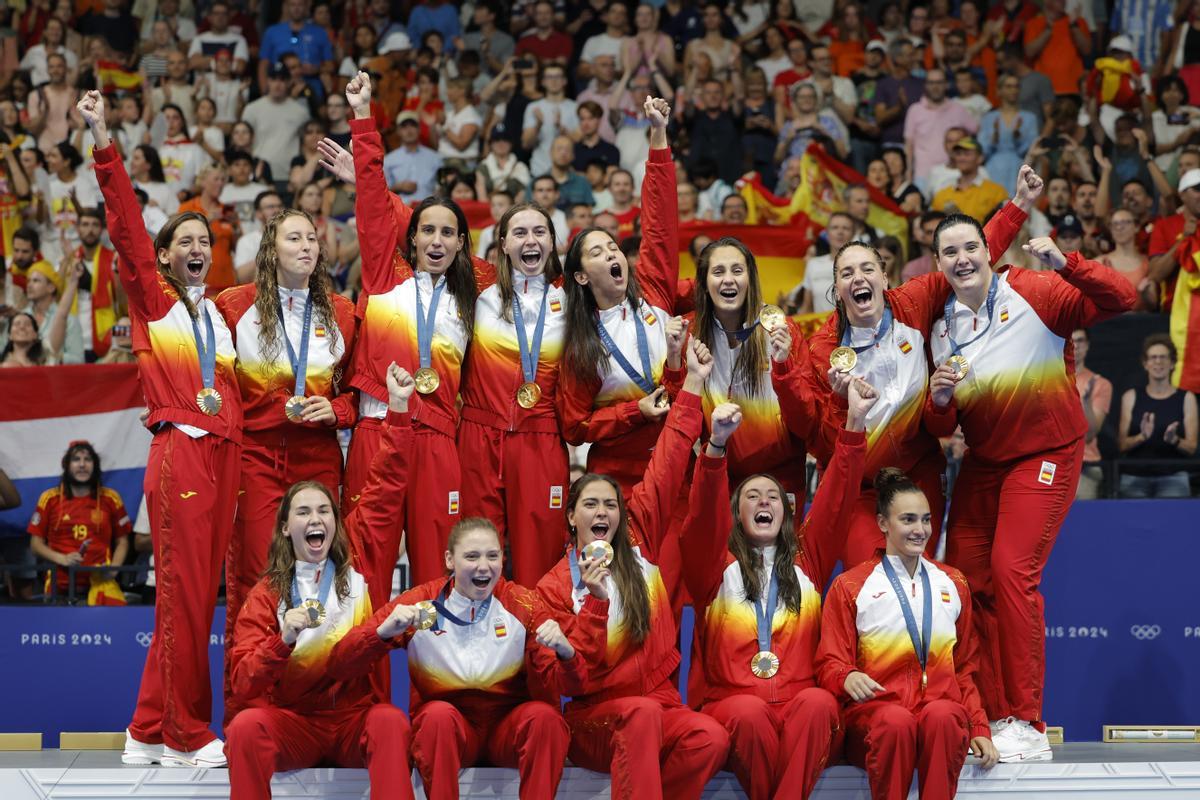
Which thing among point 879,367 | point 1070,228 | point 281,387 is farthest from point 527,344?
point 1070,228

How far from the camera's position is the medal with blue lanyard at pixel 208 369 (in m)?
6.39

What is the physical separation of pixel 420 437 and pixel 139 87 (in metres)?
7.69

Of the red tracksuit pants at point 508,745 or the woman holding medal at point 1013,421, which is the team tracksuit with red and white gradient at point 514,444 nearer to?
the red tracksuit pants at point 508,745

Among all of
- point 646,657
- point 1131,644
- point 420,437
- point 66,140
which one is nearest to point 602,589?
point 646,657

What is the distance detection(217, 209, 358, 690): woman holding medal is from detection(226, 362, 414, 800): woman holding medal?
332mm

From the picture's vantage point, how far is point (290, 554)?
6180 millimetres

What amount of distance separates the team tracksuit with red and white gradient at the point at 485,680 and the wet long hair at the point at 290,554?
284 millimetres

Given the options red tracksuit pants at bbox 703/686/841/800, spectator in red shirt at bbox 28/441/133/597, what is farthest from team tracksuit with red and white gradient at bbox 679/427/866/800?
spectator in red shirt at bbox 28/441/133/597

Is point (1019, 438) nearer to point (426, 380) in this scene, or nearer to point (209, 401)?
point (426, 380)

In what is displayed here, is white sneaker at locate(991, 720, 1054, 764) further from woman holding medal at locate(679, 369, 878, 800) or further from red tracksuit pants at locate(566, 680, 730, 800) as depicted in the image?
red tracksuit pants at locate(566, 680, 730, 800)

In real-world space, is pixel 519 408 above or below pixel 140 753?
above

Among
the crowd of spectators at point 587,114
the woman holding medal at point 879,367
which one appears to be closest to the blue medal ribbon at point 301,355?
the woman holding medal at point 879,367

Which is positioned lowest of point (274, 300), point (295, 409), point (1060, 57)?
point (295, 409)

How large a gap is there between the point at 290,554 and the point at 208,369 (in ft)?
2.80
